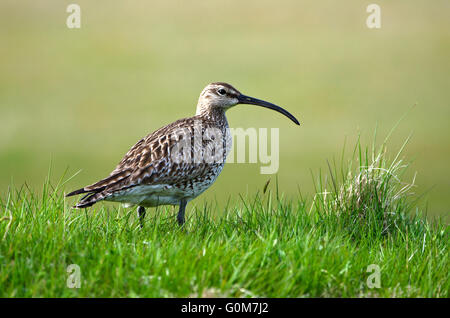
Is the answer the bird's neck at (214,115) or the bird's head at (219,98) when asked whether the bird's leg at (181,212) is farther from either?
the bird's head at (219,98)

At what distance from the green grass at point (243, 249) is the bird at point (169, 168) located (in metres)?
0.30

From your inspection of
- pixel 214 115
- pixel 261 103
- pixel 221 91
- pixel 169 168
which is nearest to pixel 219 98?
pixel 221 91

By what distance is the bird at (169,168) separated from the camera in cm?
Result: 809

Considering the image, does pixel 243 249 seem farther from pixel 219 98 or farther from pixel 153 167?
pixel 219 98

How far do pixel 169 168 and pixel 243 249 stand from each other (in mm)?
2399

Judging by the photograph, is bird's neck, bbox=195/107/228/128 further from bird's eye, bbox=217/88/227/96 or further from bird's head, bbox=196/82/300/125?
bird's eye, bbox=217/88/227/96

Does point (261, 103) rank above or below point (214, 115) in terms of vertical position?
above

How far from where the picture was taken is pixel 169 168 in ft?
27.5

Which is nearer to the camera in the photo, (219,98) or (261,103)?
(219,98)

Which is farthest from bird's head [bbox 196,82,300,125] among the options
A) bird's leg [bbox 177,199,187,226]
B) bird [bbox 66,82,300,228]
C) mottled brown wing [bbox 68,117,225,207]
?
bird's leg [bbox 177,199,187,226]

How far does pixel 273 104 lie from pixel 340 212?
112 inches

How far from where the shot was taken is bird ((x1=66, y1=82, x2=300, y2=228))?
8.09m
